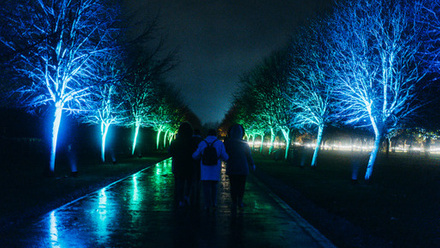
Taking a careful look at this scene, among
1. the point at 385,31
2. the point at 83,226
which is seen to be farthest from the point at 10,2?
the point at 385,31

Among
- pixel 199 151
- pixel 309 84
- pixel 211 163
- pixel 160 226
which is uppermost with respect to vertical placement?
pixel 309 84

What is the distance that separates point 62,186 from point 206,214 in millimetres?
6683

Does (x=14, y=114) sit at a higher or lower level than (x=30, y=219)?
Result: higher

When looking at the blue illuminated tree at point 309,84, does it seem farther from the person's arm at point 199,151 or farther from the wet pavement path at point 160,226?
the person's arm at point 199,151

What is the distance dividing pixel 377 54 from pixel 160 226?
13644 millimetres

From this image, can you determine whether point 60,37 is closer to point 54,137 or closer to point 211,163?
point 54,137

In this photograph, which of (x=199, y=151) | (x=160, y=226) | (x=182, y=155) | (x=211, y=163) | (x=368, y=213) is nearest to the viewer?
(x=160, y=226)

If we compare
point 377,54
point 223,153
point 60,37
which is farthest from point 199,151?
point 377,54

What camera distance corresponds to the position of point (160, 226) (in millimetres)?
8031

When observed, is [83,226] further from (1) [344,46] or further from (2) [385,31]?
(2) [385,31]

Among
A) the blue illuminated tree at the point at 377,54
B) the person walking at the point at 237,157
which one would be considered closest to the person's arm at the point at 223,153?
the person walking at the point at 237,157

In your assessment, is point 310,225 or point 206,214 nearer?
point 310,225

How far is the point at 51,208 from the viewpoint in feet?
33.1

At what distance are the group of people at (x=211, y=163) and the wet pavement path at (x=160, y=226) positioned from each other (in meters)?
0.47
